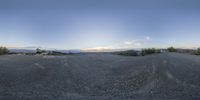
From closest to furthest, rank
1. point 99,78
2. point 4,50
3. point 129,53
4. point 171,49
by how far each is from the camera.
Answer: point 99,78
point 129,53
point 4,50
point 171,49

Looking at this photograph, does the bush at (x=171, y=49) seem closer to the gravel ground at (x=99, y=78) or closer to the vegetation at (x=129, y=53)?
the vegetation at (x=129, y=53)

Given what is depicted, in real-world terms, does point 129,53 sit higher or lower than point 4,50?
lower

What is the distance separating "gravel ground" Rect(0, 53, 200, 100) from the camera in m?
29.4

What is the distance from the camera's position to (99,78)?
3634 cm

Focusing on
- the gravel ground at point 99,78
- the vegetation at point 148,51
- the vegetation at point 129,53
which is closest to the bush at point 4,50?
the gravel ground at point 99,78

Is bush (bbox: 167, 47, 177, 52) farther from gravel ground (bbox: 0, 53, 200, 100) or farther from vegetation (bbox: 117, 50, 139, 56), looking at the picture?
gravel ground (bbox: 0, 53, 200, 100)

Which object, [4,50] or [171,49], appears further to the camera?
[171,49]

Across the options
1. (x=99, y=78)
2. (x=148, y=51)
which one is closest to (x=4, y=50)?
(x=148, y=51)

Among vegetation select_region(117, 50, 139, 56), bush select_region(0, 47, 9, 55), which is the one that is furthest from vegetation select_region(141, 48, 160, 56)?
bush select_region(0, 47, 9, 55)

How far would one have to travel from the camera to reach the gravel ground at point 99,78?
96.6 feet

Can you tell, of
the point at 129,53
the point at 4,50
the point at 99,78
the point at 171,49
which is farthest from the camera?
the point at 171,49

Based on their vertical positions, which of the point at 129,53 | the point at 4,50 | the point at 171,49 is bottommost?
the point at 129,53

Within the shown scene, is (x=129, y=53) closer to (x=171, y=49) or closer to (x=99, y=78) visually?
(x=171, y=49)

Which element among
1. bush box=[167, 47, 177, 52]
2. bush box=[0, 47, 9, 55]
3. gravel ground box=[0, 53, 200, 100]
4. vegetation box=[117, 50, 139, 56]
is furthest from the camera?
bush box=[167, 47, 177, 52]
